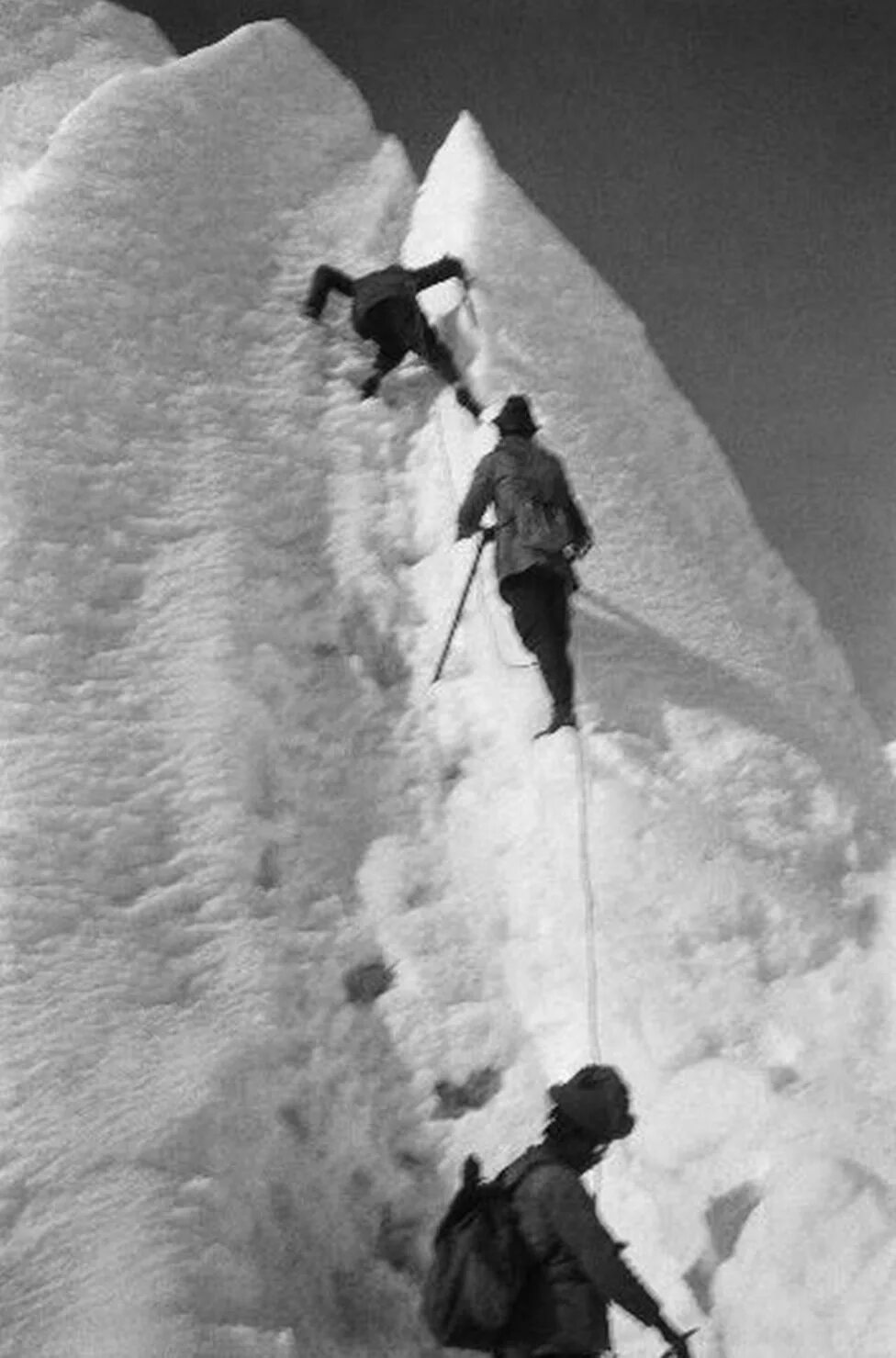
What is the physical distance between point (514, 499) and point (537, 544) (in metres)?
0.44

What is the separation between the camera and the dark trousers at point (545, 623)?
9141 millimetres

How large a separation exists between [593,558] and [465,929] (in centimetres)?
375

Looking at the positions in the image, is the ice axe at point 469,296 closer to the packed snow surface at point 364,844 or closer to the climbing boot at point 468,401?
the packed snow surface at point 364,844

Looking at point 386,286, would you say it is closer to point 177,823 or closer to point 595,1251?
point 177,823

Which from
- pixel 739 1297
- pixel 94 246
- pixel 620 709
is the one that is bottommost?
pixel 739 1297

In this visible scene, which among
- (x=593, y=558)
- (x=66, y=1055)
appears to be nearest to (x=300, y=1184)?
(x=66, y=1055)

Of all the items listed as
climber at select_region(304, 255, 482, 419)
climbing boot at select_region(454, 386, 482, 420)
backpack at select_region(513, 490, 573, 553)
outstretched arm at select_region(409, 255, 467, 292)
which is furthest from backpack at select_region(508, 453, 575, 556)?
outstretched arm at select_region(409, 255, 467, 292)

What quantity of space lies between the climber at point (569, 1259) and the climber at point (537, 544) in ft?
13.0

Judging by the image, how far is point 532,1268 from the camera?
5297 mm

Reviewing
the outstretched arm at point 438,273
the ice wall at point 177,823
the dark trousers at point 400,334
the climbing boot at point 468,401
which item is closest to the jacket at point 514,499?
the ice wall at point 177,823

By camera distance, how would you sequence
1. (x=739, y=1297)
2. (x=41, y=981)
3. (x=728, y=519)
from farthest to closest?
(x=728, y=519)
(x=41, y=981)
(x=739, y=1297)

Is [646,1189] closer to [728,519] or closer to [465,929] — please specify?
[465,929]

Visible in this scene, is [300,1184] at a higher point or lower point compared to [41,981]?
lower

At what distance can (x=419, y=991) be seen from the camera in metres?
8.05
